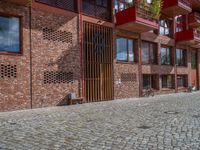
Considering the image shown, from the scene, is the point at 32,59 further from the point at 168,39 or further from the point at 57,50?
the point at 168,39

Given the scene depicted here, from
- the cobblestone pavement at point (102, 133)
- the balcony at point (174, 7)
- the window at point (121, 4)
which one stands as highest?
the balcony at point (174, 7)

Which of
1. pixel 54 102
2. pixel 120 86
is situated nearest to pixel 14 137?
pixel 54 102

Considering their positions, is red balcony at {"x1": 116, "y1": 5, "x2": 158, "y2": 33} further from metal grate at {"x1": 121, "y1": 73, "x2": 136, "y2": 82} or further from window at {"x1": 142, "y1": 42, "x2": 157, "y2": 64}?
metal grate at {"x1": 121, "y1": 73, "x2": 136, "y2": 82}

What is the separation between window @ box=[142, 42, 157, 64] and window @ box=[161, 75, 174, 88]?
90.6 inches

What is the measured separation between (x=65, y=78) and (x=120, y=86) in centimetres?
542

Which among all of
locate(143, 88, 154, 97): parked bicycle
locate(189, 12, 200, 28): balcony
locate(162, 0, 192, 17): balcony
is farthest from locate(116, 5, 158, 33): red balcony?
locate(189, 12, 200, 28): balcony

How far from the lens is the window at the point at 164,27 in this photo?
87.4 feet

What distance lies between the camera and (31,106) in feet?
46.7

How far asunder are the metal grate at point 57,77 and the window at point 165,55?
41.7 ft

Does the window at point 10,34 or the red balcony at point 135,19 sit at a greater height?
the red balcony at point 135,19

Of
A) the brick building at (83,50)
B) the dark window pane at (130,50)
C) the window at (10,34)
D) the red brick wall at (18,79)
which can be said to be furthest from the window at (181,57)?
the window at (10,34)

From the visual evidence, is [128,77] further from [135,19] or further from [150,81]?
[135,19]

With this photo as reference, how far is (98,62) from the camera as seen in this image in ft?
61.5

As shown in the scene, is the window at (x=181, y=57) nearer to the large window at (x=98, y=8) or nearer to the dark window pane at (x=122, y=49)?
the dark window pane at (x=122, y=49)
